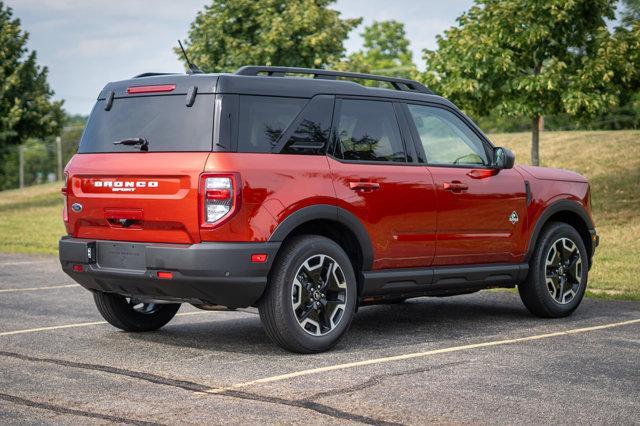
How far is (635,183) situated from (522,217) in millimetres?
17079

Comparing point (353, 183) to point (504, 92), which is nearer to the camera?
point (353, 183)

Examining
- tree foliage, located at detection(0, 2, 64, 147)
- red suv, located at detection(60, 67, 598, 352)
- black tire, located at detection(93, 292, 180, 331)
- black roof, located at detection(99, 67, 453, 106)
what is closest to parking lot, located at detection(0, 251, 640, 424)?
black tire, located at detection(93, 292, 180, 331)

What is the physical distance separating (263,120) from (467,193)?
2.13m

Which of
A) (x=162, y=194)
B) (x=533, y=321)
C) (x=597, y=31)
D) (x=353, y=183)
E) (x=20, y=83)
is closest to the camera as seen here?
(x=162, y=194)

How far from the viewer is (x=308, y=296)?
25.5ft

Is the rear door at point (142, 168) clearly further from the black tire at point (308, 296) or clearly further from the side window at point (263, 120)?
the black tire at point (308, 296)

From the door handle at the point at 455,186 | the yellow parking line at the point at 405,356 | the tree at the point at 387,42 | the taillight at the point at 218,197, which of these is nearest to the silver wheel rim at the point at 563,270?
the yellow parking line at the point at 405,356

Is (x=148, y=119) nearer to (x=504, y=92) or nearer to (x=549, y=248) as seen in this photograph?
(x=549, y=248)

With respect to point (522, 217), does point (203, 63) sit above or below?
above

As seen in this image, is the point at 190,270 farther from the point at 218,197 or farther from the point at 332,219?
the point at 332,219

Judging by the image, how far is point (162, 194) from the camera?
755 cm

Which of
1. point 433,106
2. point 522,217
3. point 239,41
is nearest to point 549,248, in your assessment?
point 522,217

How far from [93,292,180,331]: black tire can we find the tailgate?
83 cm

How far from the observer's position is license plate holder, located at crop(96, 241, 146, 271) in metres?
7.61
